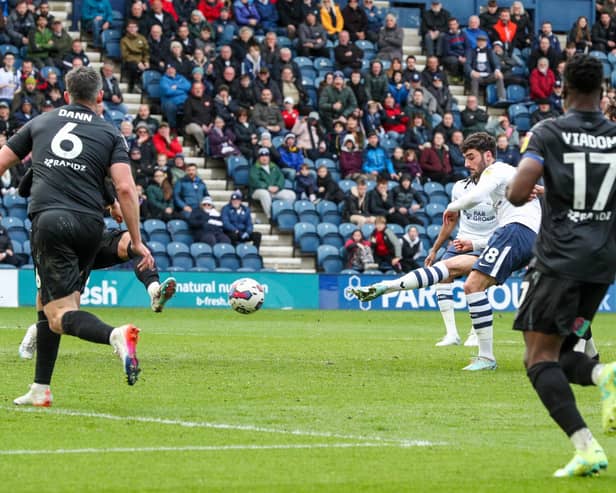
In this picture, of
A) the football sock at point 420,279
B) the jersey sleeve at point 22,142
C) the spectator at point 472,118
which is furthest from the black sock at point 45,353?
the spectator at point 472,118

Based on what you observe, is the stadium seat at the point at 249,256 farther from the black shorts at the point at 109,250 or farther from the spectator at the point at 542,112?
the black shorts at the point at 109,250

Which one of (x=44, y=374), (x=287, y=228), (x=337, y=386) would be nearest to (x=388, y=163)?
(x=287, y=228)

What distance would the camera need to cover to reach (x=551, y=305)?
7.21m

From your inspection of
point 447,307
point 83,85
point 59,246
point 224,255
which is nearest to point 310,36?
point 224,255

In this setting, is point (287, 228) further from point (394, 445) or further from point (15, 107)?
point (394, 445)

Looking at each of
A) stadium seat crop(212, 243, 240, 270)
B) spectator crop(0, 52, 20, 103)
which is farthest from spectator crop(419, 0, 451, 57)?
spectator crop(0, 52, 20, 103)

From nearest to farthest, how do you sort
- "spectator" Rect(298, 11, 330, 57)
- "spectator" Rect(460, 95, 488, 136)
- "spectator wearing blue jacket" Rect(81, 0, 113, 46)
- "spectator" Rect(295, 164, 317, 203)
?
"spectator" Rect(295, 164, 317, 203) < "spectator wearing blue jacket" Rect(81, 0, 113, 46) < "spectator" Rect(298, 11, 330, 57) < "spectator" Rect(460, 95, 488, 136)

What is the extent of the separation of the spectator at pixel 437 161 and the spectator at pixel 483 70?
4183mm

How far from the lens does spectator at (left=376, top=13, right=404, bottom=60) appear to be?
34344mm

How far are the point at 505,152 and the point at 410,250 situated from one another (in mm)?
4945

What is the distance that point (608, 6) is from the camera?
39.5m

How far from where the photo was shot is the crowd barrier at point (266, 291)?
85.0 ft

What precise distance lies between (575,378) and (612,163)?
4.17 ft

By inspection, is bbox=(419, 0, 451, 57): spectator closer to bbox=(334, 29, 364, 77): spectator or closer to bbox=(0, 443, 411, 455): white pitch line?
bbox=(334, 29, 364, 77): spectator
